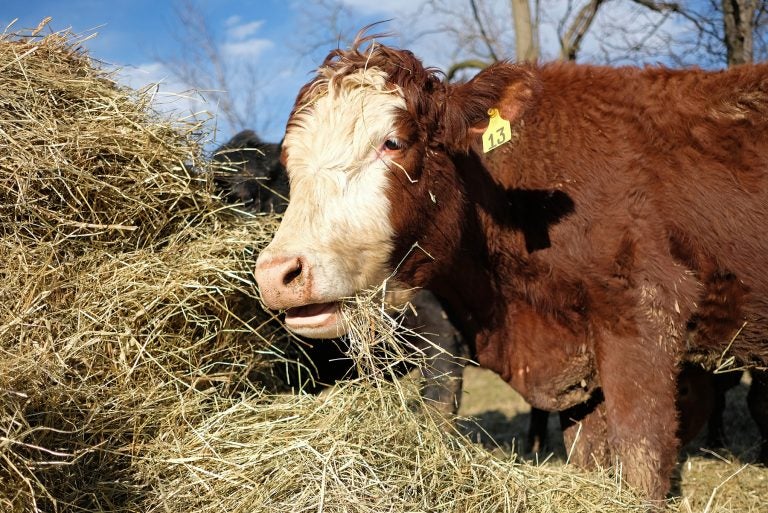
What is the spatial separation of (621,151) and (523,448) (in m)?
3.69

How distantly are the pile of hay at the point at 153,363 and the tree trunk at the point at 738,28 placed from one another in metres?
6.59

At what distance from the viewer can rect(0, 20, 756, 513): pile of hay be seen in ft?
9.34

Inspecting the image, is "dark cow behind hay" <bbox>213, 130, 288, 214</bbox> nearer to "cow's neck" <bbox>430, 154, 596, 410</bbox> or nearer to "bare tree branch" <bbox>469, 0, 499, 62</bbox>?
"cow's neck" <bbox>430, 154, 596, 410</bbox>

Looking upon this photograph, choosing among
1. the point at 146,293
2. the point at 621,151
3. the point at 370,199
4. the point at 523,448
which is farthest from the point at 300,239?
the point at 523,448

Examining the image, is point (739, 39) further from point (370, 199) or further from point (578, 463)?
point (370, 199)

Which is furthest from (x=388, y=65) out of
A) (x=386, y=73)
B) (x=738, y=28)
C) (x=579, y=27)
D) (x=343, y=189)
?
(x=579, y=27)

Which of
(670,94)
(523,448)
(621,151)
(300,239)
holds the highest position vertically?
(670,94)

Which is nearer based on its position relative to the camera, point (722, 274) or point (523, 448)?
point (722, 274)

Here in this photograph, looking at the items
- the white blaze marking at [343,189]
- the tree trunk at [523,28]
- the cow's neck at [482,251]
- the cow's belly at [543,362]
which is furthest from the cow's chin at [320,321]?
the tree trunk at [523,28]

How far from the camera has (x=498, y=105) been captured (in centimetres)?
369

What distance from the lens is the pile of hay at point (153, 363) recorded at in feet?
9.34

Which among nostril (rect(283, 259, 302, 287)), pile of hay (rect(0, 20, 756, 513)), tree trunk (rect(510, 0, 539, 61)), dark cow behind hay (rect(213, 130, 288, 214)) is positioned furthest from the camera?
tree trunk (rect(510, 0, 539, 61))

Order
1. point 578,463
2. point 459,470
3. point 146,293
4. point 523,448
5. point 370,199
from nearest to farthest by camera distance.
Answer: point 459,470 → point 370,199 → point 146,293 → point 578,463 → point 523,448

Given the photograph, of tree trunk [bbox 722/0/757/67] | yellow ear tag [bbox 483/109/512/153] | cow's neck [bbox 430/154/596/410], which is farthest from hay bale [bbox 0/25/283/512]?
tree trunk [bbox 722/0/757/67]
